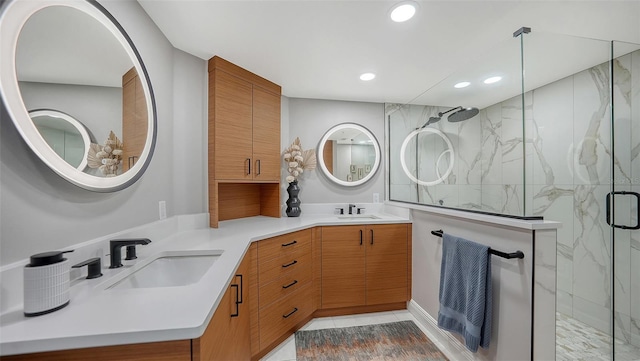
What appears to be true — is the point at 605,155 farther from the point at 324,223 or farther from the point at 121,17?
the point at 121,17

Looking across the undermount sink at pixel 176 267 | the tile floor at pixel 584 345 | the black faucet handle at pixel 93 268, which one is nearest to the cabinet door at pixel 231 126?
the undermount sink at pixel 176 267

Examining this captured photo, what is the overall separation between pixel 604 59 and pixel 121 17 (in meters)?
3.13

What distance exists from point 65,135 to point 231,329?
104 cm

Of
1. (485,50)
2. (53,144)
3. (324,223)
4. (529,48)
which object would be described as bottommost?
(324,223)

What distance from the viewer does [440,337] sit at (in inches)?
72.1

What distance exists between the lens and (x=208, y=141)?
75.7 inches

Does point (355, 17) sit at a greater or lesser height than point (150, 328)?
greater

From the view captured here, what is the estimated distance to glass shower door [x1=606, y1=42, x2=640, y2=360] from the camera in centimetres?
159

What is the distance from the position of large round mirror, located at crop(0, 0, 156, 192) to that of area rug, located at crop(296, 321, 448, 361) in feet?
5.54

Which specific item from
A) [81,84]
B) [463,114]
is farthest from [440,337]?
[81,84]

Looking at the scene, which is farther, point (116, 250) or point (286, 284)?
point (286, 284)

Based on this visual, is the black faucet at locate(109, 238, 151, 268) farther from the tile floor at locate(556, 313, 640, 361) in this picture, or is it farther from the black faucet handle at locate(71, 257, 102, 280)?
the tile floor at locate(556, 313, 640, 361)

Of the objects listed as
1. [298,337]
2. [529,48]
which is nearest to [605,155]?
[529,48]

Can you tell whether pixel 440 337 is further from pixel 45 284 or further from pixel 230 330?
pixel 45 284
